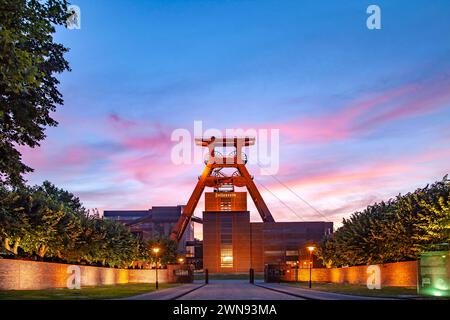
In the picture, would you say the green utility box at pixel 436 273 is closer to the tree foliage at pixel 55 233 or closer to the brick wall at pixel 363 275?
the brick wall at pixel 363 275

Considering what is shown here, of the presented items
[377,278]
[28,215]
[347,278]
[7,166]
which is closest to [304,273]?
[347,278]

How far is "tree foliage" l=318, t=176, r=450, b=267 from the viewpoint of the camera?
143ft

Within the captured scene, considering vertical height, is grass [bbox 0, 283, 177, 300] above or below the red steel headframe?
below

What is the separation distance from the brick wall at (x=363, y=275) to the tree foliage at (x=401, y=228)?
3.85 ft

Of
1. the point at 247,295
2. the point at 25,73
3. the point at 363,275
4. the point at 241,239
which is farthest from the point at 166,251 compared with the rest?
the point at 25,73

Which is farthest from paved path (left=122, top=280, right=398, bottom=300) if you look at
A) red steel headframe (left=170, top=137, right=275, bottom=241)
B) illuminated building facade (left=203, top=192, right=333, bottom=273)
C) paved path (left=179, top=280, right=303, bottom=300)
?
red steel headframe (left=170, top=137, right=275, bottom=241)

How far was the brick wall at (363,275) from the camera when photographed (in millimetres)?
50062

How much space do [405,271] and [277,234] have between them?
108 m

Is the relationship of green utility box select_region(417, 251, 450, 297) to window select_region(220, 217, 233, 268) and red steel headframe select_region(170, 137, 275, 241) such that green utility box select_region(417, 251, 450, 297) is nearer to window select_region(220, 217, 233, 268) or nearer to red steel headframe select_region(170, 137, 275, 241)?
window select_region(220, 217, 233, 268)

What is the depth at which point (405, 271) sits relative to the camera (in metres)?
51.0

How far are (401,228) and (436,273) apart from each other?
16.1 metres

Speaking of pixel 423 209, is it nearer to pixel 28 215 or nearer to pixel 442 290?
pixel 442 290

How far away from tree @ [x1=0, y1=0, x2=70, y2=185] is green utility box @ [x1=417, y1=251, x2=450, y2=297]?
24065 mm

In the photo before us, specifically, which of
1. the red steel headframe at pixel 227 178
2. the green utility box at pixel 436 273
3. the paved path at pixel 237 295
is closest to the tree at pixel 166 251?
the red steel headframe at pixel 227 178
